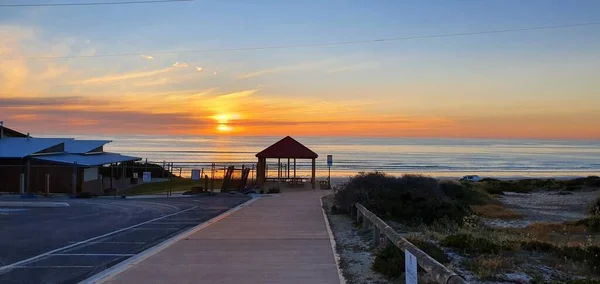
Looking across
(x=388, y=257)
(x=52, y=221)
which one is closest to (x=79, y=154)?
(x=52, y=221)

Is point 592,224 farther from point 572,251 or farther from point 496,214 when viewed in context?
point 572,251

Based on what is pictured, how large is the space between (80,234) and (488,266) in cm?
1088

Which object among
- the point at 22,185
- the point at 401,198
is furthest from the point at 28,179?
the point at 401,198

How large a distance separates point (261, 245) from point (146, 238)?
3.41 meters

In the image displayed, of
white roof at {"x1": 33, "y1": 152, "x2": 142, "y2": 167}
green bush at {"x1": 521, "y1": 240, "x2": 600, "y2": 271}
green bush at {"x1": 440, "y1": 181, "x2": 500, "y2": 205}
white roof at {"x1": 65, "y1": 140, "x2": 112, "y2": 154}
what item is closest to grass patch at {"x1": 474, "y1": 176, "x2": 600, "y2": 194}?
green bush at {"x1": 440, "y1": 181, "x2": 500, "y2": 205}

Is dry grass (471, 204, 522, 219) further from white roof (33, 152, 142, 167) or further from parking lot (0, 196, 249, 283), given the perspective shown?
white roof (33, 152, 142, 167)

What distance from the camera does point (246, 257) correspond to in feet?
36.0

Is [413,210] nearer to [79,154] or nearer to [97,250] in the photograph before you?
[97,250]

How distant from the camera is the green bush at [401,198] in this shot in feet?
56.5

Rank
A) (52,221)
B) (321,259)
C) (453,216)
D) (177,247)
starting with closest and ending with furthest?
(321,259)
(177,247)
(453,216)
(52,221)

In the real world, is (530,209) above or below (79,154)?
below

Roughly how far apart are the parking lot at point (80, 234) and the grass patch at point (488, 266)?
20.3 ft

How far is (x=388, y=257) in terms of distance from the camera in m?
9.51

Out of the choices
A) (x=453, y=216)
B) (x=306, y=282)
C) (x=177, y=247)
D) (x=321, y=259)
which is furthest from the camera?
(x=453, y=216)
